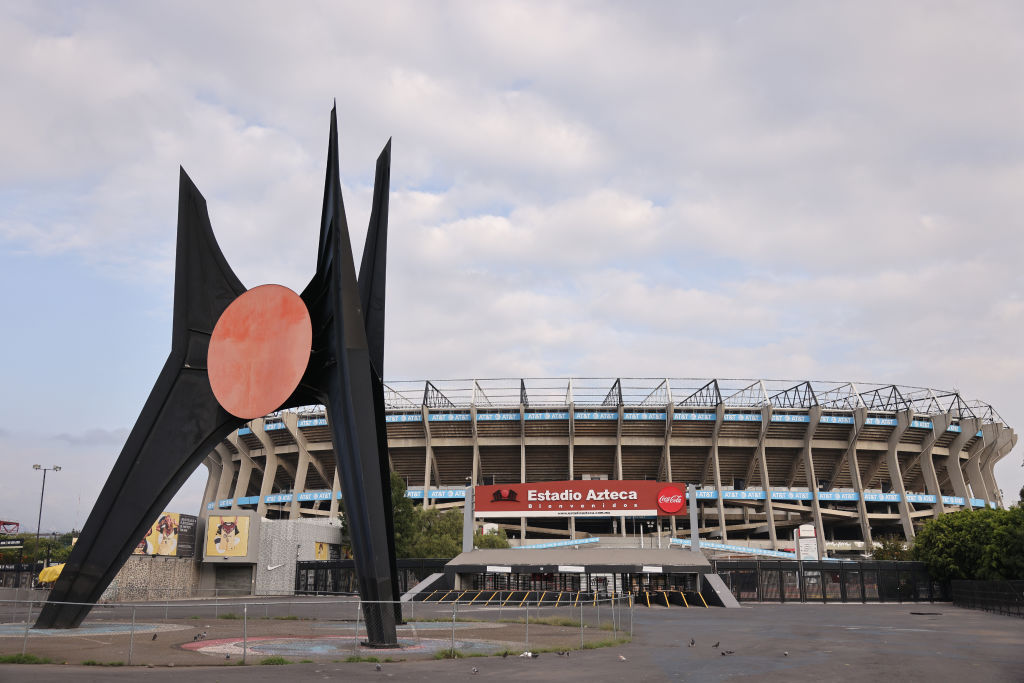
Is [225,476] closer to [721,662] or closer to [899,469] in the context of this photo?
[899,469]

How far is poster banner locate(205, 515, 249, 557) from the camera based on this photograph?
195 ft

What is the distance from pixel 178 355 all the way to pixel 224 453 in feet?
265

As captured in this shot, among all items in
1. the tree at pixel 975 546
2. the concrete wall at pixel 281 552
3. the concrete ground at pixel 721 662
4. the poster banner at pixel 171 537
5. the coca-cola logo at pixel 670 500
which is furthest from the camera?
the concrete wall at pixel 281 552

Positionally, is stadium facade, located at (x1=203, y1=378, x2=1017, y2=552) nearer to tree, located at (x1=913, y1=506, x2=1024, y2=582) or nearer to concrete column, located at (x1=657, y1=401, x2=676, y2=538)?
concrete column, located at (x1=657, y1=401, x2=676, y2=538)

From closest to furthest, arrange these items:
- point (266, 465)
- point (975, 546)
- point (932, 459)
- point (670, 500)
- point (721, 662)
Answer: point (721, 662)
point (975, 546)
point (670, 500)
point (266, 465)
point (932, 459)

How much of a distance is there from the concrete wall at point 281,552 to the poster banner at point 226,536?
2508mm

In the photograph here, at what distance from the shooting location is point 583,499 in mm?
53406

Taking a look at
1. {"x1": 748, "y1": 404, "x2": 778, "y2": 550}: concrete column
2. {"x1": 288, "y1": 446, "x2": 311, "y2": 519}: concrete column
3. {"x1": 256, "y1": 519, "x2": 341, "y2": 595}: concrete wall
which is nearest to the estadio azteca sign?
{"x1": 256, "y1": 519, "x2": 341, "y2": 595}: concrete wall

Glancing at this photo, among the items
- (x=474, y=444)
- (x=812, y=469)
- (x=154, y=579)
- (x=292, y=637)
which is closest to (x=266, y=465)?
(x=474, y=444)

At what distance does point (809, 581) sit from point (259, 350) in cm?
4634

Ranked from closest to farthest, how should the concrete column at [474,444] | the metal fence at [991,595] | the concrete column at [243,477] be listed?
1. the metal fence at [991,595]
2. the concrete column at [474,444]
3. the concrete column at [243,477]

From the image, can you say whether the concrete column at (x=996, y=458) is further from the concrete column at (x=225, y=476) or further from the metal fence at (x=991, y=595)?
the concrete column at (x=225, y=476)

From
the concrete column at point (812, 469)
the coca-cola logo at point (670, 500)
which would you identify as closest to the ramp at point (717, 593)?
the coca-cola logo at point (670, 500)

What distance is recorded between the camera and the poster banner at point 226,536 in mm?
59312
